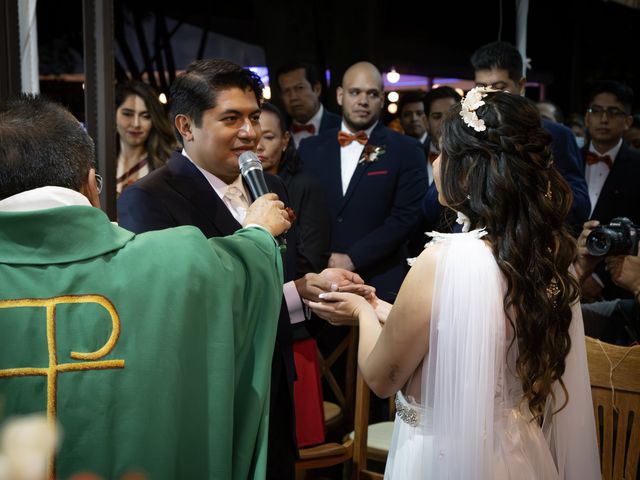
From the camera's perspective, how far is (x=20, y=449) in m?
0.68

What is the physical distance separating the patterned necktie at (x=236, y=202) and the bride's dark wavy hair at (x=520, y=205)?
87cm

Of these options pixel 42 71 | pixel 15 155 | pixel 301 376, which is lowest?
pixel 301 376

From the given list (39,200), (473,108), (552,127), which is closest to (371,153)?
(552,127)

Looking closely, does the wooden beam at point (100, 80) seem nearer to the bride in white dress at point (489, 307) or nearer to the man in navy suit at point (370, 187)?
the man in navy suit at point (370, 187)

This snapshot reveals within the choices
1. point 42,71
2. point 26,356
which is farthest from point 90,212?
point 42,71

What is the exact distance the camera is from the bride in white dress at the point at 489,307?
2170 mm

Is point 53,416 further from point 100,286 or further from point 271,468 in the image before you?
point 271,468

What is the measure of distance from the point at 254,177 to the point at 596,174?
10.6 ft

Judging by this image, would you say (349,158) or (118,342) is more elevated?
(349,158)

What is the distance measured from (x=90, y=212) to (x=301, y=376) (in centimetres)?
144

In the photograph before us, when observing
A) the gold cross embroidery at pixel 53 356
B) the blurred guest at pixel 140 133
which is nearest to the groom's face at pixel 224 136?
the gold cross embroidery at pixel 53 356

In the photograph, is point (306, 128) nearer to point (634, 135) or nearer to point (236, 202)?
point (634, 135)

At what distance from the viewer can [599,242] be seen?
133 inches

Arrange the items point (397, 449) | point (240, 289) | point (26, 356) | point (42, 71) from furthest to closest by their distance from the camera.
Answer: point (42, 71)
point (397, 449)
point (240, 289)
point (26, 356)
